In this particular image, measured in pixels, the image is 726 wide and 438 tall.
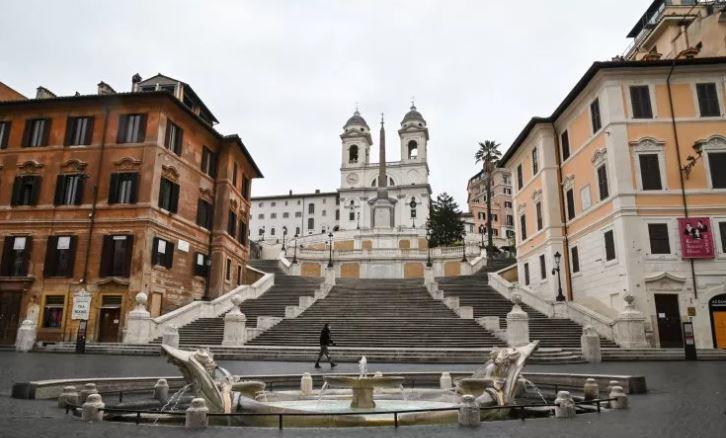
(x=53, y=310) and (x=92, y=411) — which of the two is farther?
(x=53, y=310)

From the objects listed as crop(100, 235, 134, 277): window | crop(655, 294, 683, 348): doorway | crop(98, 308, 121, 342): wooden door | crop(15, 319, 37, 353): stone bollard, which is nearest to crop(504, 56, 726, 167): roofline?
crop(655, 294, 683, 348): doorway

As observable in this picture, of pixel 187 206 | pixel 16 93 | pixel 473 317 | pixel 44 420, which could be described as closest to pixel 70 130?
pixel 187 206

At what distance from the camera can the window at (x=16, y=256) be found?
2974 centimetres

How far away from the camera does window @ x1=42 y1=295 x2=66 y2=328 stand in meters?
28.6

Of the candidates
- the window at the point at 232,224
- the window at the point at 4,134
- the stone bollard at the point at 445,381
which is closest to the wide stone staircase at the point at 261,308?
the window at the point at 232,224

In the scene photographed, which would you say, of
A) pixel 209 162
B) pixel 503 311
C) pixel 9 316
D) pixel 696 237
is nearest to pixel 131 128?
pixel 209 162

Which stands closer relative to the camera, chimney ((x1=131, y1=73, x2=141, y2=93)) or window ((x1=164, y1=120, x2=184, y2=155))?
window ((x1=164, y1=120, x2=184, y2=155))

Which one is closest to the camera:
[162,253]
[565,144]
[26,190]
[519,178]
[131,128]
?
[162,253]

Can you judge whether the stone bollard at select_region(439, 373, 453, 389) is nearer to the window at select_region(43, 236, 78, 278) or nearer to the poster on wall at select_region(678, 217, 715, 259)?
the poster on wall at select_region(678, 217, 715, 259)

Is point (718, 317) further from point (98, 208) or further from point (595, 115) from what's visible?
point (98, 208)

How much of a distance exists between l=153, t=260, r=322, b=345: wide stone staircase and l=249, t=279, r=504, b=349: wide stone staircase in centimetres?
204

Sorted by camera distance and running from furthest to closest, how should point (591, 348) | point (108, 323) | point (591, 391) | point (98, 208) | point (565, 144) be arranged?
1. point (565, 144)
2. point (98, 208)
3. point (108, 323)
4. point (591, 348)
5. point (591, 391)

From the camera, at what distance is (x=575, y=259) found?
102 ft

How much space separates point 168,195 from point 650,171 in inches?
1024
